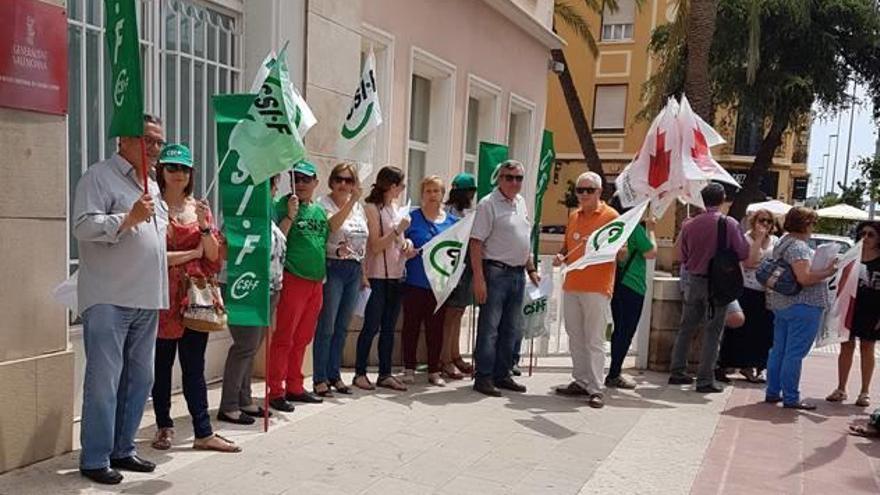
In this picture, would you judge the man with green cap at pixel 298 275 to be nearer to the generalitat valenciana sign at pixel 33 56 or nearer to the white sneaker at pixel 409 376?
the white sneaker at pixel 409 376

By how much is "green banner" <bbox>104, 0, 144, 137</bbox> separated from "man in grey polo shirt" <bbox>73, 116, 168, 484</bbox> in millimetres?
201

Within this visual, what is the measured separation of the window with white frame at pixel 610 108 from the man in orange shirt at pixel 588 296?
25522mm

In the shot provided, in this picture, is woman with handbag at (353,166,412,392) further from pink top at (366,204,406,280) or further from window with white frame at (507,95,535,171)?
window with white frame at (507,95,535,171)

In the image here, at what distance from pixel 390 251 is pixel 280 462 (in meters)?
2.11

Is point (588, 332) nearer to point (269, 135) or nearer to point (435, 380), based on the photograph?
point (435, 380)

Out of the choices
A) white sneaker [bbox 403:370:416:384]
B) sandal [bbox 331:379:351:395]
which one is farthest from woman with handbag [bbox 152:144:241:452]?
white sneaker [bbox 403:370:416:384]

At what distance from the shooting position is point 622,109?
30719mm

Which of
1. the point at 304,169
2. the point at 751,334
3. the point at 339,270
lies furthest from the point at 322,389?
the point at 751,334

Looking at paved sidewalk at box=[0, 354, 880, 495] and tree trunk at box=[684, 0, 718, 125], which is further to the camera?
tree trunk at box=[684, 0, 718, 125]

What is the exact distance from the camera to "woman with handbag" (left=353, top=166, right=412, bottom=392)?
18.9ft

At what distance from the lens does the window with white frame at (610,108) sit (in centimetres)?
3069

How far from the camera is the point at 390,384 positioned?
603 centimetres

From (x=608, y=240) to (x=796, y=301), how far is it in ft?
5.65

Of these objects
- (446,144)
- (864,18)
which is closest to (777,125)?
(864,18)
